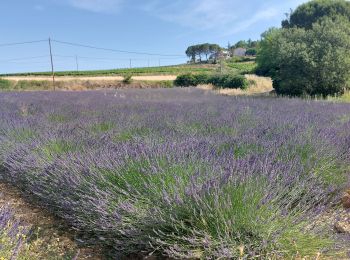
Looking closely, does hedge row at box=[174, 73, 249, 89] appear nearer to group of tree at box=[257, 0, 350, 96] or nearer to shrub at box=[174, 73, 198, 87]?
shrub at box=[174, 73, 198, 87]

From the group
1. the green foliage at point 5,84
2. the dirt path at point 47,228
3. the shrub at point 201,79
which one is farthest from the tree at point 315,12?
the dirt path at point 47,228

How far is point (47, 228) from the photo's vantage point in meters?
2.64

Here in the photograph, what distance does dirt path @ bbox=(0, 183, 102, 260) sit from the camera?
2.22 meters

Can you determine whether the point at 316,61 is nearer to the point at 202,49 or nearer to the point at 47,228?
the point at 47,228

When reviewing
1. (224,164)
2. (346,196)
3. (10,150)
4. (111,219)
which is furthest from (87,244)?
(346,196)

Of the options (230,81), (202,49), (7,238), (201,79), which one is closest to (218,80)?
(201,79)

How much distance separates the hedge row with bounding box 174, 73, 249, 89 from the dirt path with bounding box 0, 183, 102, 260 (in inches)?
978

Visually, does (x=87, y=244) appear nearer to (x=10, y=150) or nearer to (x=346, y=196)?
(x=10, y=150)

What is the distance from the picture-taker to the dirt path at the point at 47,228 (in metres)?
2.22

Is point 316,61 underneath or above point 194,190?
above

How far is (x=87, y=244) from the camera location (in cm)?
235

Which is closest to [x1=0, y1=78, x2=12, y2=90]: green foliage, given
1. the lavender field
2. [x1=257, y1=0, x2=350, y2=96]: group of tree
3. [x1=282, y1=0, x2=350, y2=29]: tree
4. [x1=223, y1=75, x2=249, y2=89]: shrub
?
[x1=223, y1=75, x2=249, y2=89]: shrub

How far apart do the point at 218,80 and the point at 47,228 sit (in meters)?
29.2

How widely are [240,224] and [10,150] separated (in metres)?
2.76
